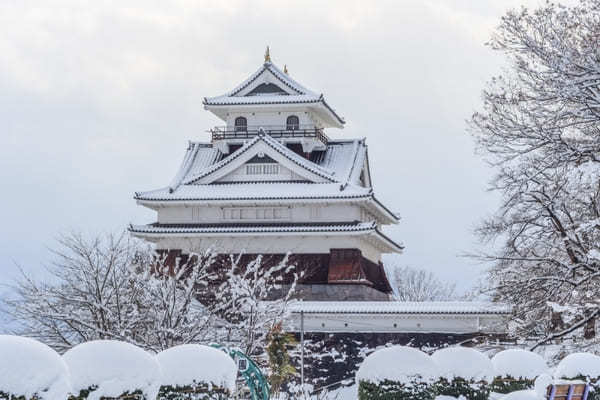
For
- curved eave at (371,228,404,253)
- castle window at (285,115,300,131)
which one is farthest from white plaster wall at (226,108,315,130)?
curved eave at (371,228,404,253)

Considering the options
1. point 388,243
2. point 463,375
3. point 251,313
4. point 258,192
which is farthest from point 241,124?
point 463,375

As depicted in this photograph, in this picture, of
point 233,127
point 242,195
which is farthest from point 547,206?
point 233,127

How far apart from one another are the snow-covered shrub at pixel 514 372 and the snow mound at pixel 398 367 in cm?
297

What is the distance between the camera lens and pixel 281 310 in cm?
2567

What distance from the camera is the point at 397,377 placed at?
13125mm

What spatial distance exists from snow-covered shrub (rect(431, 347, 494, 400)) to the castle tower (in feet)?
72.4

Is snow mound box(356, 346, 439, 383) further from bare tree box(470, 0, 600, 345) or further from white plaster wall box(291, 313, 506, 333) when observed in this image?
white plaster wall box(291, 313, 506, 333)

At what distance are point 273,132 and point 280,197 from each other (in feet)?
19.9

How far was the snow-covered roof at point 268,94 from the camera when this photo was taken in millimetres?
43562

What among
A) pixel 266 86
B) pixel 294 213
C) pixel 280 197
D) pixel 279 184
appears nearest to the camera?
pixel 280 197

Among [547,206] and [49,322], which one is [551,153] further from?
[49,322]

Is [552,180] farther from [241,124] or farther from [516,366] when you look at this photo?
[241,124]

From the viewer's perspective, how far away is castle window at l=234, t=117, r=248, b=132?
44750 mm

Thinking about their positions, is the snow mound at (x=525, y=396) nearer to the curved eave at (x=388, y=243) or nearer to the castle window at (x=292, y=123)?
the curved eave at (x=388, y=243)
